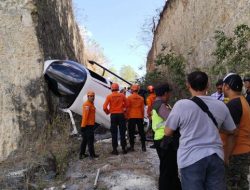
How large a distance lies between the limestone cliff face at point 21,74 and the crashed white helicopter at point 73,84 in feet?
1.57

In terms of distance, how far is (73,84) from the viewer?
12.2 m

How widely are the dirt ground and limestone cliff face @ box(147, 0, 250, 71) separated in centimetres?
536

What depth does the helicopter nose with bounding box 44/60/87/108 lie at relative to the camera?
12.2 metres

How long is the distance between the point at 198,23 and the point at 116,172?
36.3ft

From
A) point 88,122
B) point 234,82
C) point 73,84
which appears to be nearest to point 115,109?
point 88,122

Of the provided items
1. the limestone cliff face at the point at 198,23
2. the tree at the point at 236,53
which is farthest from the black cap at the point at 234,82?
the limestone cliff face at the point at 198,23

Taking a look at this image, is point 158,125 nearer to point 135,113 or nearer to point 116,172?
point 116,172

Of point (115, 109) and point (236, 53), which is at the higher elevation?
point (236, 53)

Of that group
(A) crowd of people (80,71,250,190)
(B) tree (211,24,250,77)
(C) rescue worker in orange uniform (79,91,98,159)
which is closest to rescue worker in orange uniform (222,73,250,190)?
(A) crowd of people (80,71,250,190)

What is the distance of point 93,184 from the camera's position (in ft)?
25.0

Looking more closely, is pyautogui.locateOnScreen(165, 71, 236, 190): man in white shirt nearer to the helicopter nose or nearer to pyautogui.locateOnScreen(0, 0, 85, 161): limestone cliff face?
the helicopter nose

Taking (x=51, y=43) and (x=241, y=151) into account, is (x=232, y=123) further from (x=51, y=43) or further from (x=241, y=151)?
(x=51, y=43)

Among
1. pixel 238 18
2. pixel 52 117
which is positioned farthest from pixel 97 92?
pixel 238 18

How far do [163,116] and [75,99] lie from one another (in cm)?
671
